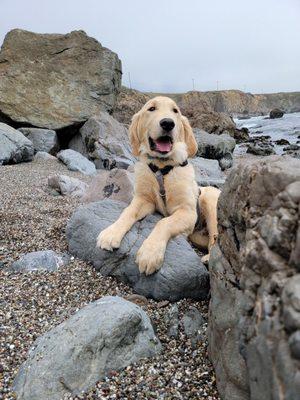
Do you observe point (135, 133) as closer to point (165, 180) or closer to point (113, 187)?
point (165, 180)

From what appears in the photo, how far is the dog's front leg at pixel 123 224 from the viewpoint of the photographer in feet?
14.2

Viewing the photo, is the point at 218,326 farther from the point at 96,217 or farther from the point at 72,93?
the point at 72,93

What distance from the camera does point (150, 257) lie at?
13.0 feet

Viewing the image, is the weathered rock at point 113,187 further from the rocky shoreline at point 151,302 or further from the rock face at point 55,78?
the rock face at point 55,78

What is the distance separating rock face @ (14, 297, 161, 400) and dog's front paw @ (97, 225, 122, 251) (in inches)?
48.6

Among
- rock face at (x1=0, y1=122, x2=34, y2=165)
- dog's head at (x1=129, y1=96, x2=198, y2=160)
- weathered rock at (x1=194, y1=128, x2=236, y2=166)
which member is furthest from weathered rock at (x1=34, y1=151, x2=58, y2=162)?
dog's head at (x1=129, y1=96, x2=198, y2=160)

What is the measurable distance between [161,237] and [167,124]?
131 cm

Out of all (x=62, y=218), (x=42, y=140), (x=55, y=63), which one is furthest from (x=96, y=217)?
(x=55, y=63)

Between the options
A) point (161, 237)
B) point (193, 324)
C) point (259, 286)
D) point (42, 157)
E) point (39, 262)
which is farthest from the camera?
point (42, 157)

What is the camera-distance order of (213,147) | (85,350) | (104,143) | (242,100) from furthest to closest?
1. (242,100)
2. (213,147)
3. (104,143)
4. (85,350)

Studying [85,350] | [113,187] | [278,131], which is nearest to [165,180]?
[113,187]

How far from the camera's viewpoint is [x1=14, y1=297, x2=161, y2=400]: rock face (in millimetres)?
2641

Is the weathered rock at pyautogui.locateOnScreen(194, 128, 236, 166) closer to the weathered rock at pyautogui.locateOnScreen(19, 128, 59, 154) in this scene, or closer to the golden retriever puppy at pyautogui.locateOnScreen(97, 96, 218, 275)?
the weathered rock at pyautogui.locateOnScreen(19, 128, 59, 154)

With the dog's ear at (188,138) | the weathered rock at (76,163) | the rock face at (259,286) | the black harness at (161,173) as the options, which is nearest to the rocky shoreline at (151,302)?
the rock face at (259,286)
